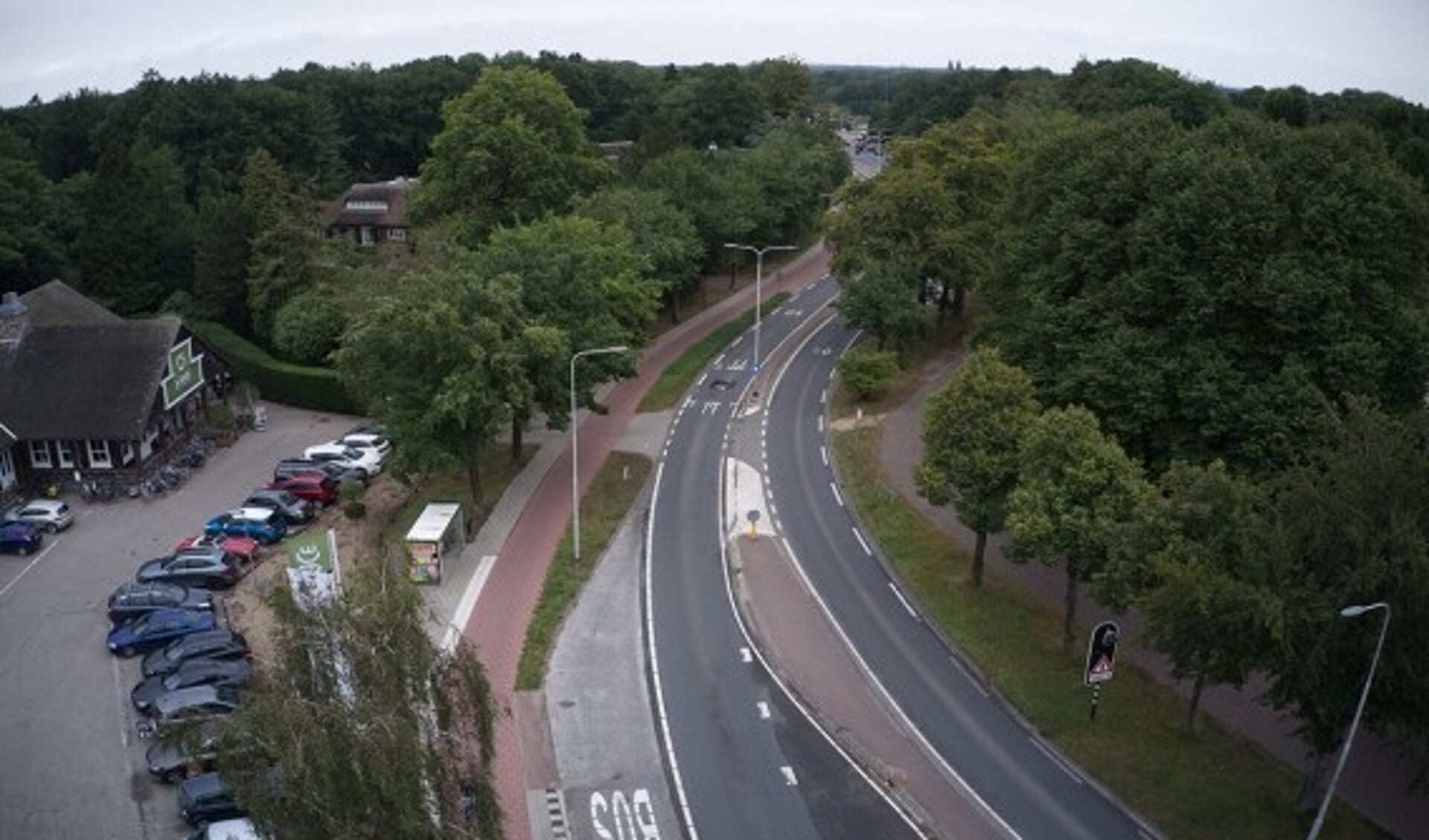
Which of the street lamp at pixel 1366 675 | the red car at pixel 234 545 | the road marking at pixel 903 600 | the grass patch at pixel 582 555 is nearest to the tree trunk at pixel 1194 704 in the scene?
the street lamp at pixel 1366 675

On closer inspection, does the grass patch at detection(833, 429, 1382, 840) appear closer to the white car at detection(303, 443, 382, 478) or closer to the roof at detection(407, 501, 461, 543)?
the roof at detection(407, 501, 461, 543)

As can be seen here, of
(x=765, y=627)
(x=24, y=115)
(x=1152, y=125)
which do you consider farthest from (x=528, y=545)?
(x=24, y=115)

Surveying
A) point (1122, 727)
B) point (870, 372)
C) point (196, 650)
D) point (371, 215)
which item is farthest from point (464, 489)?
point (371, 215)

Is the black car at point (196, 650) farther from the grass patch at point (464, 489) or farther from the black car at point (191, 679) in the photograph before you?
the grass patch at point (464, 489)

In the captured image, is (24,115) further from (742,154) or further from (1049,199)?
(1049,199)

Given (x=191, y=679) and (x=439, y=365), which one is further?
(x=439, y=365)

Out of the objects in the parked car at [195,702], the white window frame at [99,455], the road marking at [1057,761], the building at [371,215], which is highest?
the building at [371,215]

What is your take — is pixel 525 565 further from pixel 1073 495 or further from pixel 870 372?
pixel 870 372
